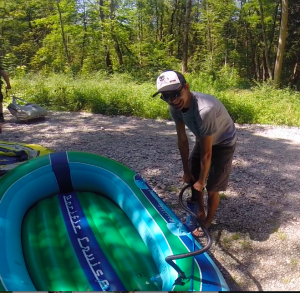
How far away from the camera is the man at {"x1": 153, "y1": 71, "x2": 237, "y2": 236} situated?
6.53 feet

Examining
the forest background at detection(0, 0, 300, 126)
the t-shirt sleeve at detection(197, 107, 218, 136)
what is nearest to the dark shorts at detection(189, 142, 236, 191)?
the t-shirt sleeve at detection(197, 107, 218, 136)

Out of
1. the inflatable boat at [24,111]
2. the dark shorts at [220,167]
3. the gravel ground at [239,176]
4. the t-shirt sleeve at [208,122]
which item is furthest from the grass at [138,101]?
the t-shirt sleeve at [208,122]

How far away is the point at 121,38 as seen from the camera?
16391 millimetres

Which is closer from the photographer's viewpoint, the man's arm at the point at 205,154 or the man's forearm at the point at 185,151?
the man's arm at the point at 205,154

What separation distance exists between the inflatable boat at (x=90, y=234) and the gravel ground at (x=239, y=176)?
0.61 metres

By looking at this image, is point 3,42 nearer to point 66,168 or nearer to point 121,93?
point 121,93

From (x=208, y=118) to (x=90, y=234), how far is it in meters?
1.34

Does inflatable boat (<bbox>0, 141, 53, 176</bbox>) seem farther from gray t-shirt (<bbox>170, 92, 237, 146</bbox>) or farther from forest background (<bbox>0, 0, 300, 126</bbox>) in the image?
forest background (<bbox>0, 0, 300, 126</bbox>)

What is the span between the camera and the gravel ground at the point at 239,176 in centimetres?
239

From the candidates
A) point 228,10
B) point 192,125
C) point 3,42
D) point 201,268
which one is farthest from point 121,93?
point 3,42

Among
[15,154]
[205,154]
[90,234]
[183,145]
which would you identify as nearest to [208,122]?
[205,154]

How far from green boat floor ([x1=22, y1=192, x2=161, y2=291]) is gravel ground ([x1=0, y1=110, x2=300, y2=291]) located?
2.10 feet

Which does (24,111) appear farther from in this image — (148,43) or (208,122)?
(148,43)

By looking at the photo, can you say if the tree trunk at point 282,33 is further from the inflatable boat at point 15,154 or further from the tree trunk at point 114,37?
the inflatable boat at point 15,154
